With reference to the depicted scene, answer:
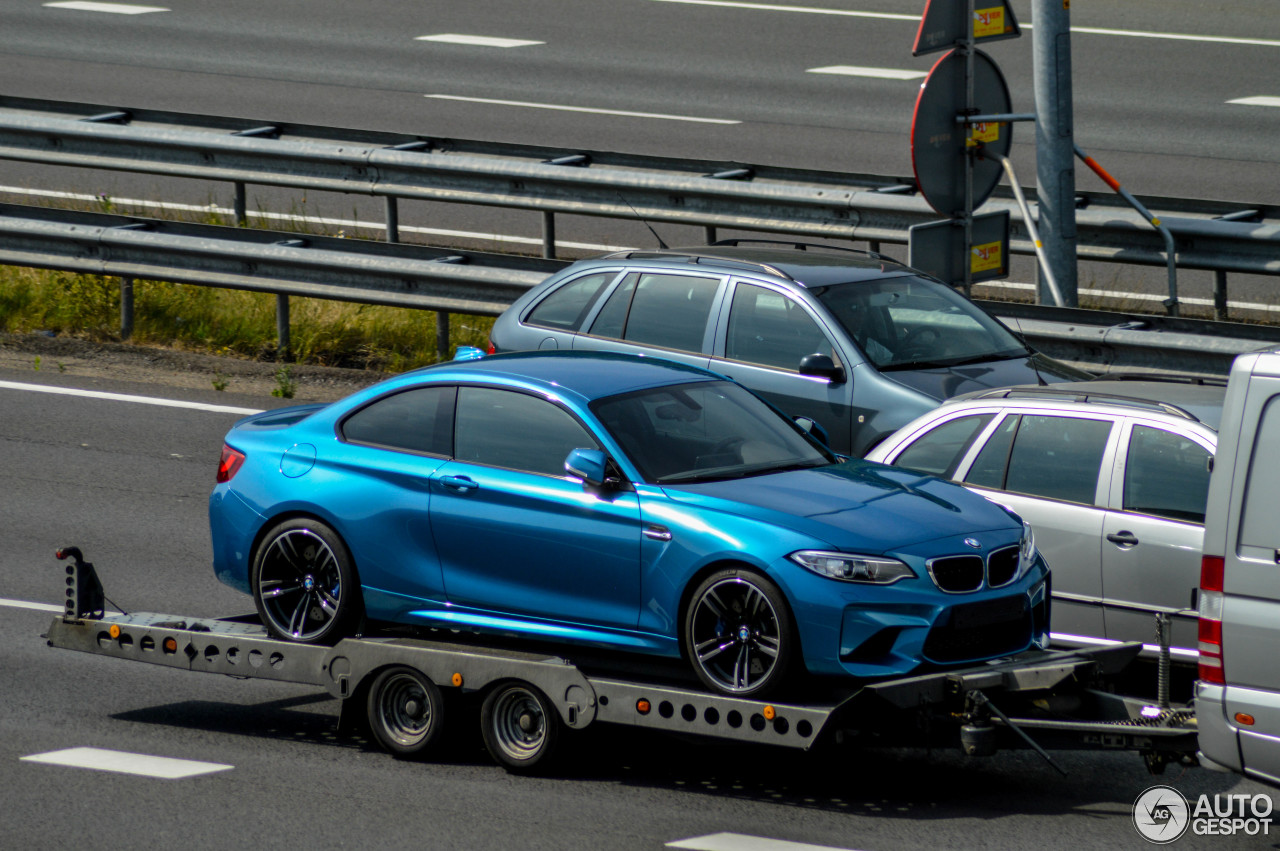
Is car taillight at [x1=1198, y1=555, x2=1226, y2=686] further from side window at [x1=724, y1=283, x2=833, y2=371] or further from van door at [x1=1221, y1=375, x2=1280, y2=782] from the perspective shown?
side window at [x1=724, y1=283, x2=833, y2=371]

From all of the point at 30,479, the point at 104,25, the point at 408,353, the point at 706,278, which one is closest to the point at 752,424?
the point at 706,278

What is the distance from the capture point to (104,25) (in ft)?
92.9

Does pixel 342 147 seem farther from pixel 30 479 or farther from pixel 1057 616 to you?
pixel 1057 616

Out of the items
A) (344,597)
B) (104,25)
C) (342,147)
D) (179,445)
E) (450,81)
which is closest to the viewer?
(344,597)

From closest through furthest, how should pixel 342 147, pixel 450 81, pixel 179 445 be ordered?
pixel 179 445 → pixel 342 147 → pixel 450 81

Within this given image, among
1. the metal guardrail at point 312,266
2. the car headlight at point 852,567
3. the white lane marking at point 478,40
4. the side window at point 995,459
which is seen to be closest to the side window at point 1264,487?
the car headlight at point 852,567

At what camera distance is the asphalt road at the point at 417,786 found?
7184mm

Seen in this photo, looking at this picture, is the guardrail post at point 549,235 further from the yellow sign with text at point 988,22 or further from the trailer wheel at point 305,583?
the trailer wheel at point 305,583

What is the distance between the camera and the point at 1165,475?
337 inches

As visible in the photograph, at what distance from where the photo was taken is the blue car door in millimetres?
7938

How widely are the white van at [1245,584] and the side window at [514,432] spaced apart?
2779mm

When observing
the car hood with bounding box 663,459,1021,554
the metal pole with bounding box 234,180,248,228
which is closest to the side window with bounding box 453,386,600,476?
the car hood with bounding box 663,459,1021,554

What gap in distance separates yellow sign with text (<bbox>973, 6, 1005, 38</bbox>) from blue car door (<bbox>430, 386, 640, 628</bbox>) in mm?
5614

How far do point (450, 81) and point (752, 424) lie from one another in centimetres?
1650
